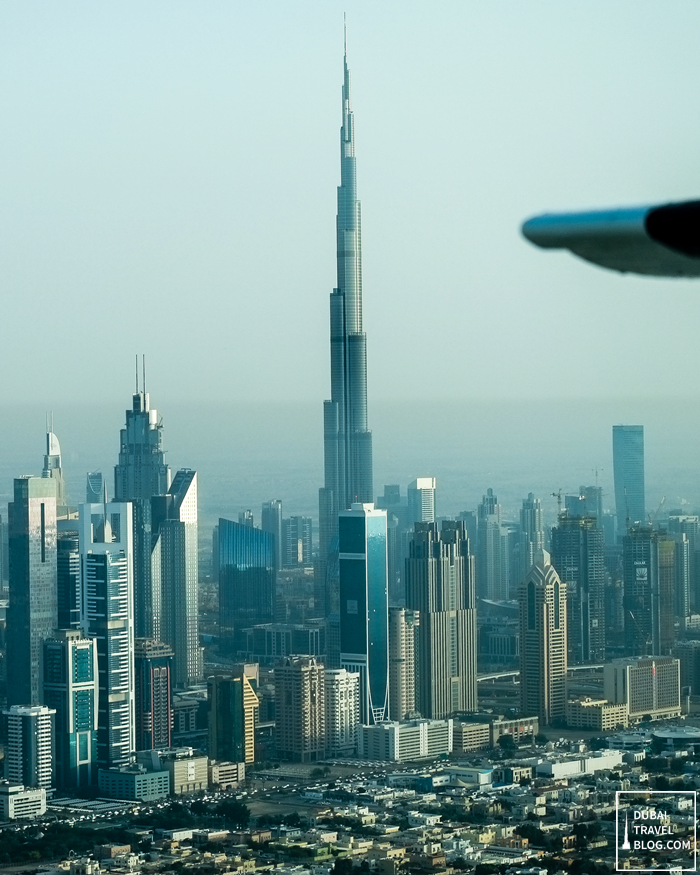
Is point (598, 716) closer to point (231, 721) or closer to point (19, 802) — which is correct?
point (231, 721)

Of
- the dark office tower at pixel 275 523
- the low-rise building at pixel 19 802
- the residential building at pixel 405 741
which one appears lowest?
the low-rise building at pixel 19 802

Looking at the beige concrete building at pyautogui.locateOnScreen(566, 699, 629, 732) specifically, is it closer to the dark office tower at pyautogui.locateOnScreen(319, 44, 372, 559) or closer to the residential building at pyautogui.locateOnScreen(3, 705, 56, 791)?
the residential building at pyautogui.locateOnScreen(3, 705, 56, 791)

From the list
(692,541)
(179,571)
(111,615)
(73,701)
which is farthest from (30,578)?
(692,541)

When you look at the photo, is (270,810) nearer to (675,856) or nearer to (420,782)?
(420,782)

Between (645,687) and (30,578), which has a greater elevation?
(30,578)

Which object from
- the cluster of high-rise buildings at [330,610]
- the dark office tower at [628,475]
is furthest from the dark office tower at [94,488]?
the dark office tower at [628,475]

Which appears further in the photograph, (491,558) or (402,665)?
(491,558)

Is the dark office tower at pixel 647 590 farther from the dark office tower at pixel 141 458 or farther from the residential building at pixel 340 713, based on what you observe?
the dark office tower at pixel 141 458

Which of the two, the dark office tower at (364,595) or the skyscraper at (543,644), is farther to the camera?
the dark office tower at (364,595)
